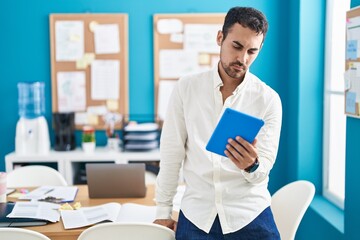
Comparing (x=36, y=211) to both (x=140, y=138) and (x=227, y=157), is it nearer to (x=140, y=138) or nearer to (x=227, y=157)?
(x=227, y=157)

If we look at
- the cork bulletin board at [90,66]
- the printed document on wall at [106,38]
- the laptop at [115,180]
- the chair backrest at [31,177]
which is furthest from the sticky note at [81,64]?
the laptop at [115,180]

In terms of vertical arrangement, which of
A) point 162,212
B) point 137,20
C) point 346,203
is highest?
point 137,20

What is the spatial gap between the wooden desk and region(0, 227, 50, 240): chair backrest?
0.79 ft

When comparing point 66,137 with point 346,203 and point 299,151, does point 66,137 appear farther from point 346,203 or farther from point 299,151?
point 346,203

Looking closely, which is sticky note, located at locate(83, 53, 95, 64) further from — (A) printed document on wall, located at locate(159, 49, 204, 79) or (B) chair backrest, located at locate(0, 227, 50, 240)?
(B) chair backrest, located at locate(0, 227, 50, 240)

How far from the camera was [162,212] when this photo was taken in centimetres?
182

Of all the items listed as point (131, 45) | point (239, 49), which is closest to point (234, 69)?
point (239, 49)

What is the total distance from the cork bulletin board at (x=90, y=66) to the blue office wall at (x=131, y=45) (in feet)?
0.22

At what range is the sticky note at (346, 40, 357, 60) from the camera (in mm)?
2379

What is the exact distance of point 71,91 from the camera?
3.96m

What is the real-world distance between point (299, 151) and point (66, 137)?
1.82m

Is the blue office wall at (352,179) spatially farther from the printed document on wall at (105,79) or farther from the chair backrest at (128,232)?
the printed document on wall at (105,79)

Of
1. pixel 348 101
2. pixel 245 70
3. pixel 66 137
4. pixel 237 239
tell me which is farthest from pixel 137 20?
pixel 237 239

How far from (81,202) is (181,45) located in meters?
1.88
